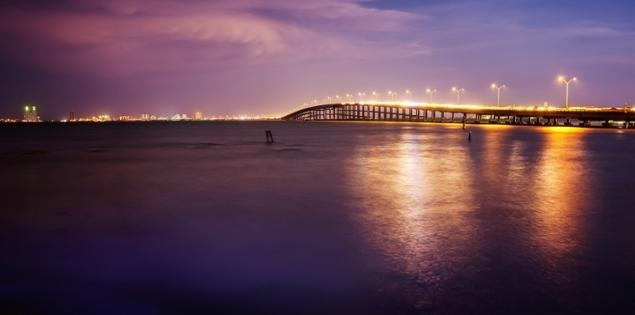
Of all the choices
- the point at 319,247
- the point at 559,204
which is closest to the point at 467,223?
the point at 319,247

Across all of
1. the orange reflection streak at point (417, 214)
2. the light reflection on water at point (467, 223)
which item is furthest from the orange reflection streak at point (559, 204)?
the orange reflection streak at point (417, 214)

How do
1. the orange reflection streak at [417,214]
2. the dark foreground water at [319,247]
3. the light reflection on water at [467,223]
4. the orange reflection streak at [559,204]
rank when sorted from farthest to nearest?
the orange reflection streak at [559,204]
the orange reflection streak at [417,214]
the light reflection on water at [467,223]
the dark foreground water at [319,247]

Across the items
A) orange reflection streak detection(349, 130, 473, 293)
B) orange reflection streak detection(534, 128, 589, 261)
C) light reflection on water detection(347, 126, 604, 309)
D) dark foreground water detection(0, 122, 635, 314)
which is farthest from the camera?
orange reflection streak detection(534, 128, 589, 261)

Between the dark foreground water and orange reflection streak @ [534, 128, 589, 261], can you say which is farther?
orange reflection streak @ [534, 128, 589, 261]

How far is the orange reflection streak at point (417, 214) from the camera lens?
32.6 feet

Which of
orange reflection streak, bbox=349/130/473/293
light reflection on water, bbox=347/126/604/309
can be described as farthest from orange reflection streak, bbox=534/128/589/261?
orange reflection streak, bbox=349/130/473/293

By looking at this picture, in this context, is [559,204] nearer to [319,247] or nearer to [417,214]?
[417,214]

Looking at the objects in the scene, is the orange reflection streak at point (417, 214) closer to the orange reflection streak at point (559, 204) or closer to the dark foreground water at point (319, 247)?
the dark foreground water at point (319, 247)

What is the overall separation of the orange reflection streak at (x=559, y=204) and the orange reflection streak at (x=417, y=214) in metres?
1.74

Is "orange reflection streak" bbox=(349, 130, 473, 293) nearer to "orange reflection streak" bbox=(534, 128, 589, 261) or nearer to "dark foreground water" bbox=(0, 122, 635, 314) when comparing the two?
"dark foreground water" bbox=(0, 122, 635, 314)

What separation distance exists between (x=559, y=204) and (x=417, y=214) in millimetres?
5020

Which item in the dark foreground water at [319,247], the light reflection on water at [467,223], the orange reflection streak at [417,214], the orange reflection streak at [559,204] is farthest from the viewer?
the orange reflection streak at [559,204]

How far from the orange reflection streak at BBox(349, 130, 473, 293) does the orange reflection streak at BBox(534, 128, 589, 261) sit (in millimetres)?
1739

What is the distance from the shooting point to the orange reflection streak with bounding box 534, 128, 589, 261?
11062mm
